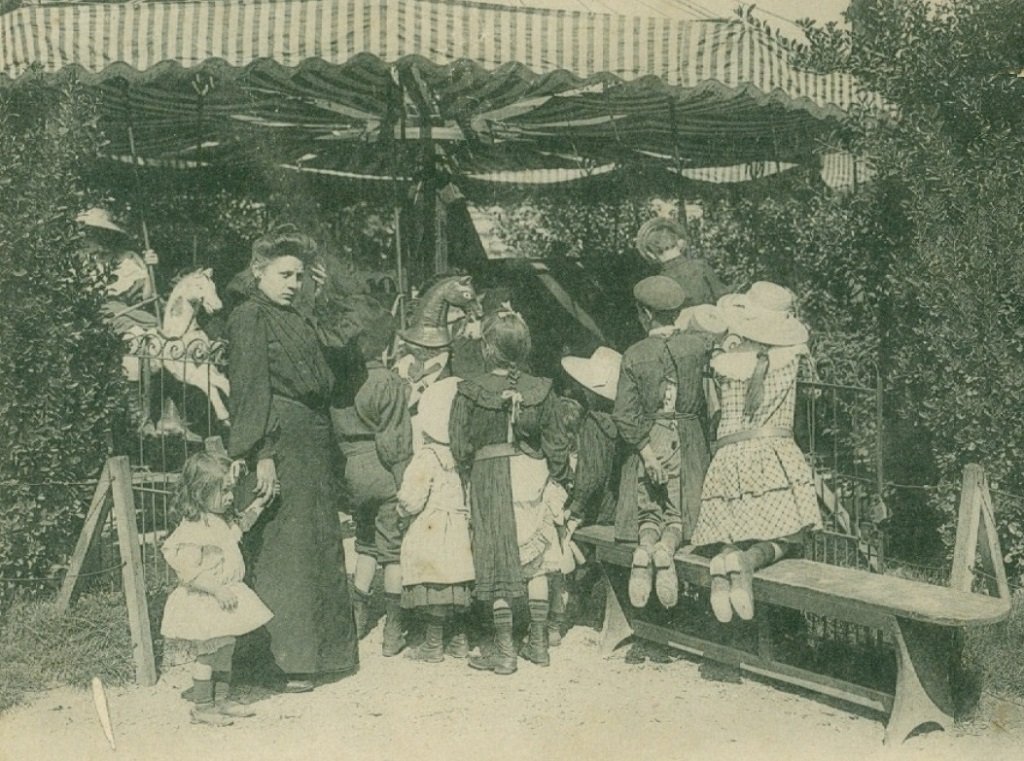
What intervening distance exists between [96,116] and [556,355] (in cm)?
601

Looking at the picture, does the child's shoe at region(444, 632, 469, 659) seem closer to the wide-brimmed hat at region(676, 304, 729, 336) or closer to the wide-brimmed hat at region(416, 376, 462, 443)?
the wide-brimmed hat at region(416, 376, 462, 443)

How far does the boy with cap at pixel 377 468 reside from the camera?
228 inches

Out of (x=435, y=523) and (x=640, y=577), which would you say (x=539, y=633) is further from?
(x=435, y=523)

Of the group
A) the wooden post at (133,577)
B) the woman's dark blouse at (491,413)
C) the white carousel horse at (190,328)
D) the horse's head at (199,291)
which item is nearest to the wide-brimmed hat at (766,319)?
the woman's dark blouse at (491,413)

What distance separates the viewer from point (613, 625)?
5.95 meters

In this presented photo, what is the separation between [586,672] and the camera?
220 inches

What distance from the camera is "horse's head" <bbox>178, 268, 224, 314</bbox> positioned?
10.0 meters

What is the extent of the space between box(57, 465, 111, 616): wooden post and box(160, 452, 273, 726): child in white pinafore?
0.85 metres

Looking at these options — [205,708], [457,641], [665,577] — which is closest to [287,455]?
[205,708]

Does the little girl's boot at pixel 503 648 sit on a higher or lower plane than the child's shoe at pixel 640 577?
lower

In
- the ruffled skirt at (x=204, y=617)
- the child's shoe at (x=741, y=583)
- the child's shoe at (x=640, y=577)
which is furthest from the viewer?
the child's shoe at (x=640, y=577)

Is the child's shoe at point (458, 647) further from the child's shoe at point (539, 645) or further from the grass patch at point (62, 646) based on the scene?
the grass patch at point (62, 646)

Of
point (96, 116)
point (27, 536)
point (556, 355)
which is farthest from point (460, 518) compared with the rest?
point (556, 355)

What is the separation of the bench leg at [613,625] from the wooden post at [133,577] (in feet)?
7.33
